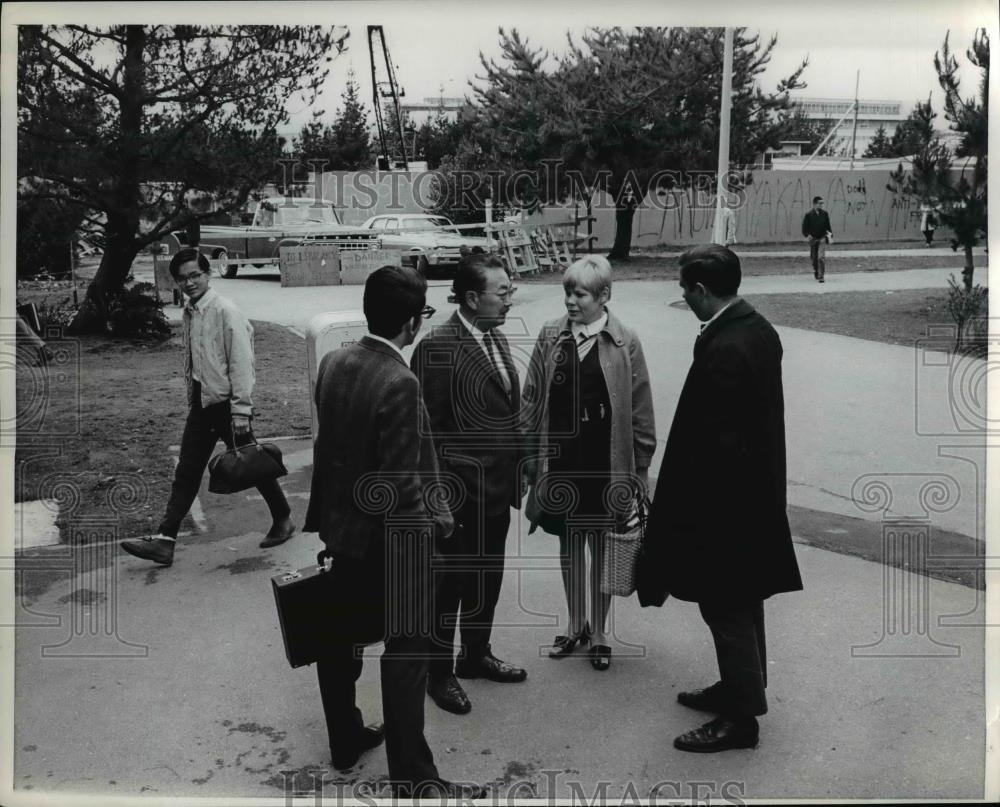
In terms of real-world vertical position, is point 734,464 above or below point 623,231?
below

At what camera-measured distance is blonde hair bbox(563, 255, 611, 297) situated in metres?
4.00

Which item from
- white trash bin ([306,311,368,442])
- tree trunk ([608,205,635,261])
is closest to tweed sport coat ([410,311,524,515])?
white trash bin ([306,311,368,442])

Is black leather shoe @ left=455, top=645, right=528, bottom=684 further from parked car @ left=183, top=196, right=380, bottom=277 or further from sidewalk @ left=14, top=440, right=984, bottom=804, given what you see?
parked car @ left=183, top=196, right=380, bottom=277

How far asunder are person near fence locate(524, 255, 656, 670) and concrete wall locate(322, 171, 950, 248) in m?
1.91

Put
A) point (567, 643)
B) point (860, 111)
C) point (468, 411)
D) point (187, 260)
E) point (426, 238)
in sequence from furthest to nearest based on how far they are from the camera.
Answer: point (426, 238)
point (860, 111)
point (187, 260)
point (567, 643)
point (468, 411)

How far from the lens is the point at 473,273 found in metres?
3.93

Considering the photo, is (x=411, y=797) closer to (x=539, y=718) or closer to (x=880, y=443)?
(x=539, y=718)

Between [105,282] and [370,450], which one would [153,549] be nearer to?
[370,450]

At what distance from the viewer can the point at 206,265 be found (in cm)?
521

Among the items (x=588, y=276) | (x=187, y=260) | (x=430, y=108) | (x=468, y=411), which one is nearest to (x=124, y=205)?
(x=187, y=260)

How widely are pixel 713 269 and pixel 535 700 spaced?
71.7 inches

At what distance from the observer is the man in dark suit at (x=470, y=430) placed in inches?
154

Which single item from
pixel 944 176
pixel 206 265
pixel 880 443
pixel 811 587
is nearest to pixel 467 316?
pixel 206 265

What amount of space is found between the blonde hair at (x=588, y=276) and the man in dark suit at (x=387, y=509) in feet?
2.71
